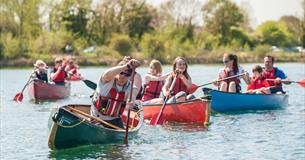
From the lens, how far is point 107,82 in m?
11.0

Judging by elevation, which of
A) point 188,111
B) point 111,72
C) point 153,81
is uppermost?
point 111,72

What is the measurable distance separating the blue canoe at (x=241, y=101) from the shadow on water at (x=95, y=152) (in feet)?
17.1

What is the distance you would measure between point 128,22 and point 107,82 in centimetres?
5624

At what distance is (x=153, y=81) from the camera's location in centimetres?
1535

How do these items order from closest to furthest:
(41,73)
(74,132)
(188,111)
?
(74,132), (188,111), (41,73)

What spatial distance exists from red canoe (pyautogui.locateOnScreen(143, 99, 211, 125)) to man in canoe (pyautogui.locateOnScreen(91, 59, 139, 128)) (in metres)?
2.77

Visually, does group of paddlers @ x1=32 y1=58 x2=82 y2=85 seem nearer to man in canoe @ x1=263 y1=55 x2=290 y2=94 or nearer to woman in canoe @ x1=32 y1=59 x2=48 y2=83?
woman in canoe @ x1=32 y1=59 x2=48 y2=83

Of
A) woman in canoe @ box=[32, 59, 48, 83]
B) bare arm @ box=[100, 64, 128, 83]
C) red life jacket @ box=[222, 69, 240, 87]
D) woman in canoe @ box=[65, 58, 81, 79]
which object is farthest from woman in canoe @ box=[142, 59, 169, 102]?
woman in canoe @ box=[32, 59, 48, 83]

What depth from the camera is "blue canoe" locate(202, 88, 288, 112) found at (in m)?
16.5

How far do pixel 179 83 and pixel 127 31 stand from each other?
5278 centimetres

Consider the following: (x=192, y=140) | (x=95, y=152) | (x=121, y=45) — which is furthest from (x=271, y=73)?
(x=121, y=45)

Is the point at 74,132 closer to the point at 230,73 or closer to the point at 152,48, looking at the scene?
the point at 230,73

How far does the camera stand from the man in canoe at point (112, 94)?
10812 mm

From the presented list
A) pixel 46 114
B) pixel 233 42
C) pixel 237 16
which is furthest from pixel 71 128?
pixel 237 16
